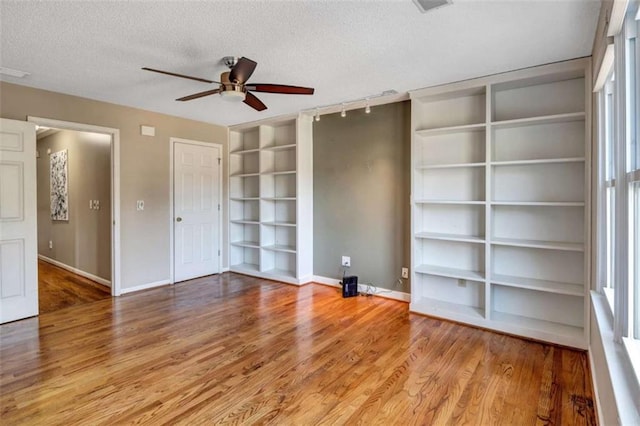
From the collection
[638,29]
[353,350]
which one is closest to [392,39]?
[638,29]

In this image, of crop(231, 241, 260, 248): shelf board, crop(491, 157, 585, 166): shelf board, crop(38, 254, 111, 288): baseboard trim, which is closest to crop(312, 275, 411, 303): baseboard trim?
crop(231, 241, 260, 248): shelf board

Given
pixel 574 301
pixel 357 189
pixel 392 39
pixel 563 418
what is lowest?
pixel 563 418

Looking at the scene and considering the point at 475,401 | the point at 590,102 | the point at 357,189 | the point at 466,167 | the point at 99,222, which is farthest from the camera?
the point at 99,222

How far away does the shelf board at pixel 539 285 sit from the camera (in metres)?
2.81

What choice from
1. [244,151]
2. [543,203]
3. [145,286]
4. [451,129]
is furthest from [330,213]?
[145,286]

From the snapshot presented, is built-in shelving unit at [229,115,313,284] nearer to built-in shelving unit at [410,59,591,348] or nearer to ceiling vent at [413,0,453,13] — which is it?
built-in shelving unit at [410,59,591,348]

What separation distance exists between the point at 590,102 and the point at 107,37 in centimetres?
365

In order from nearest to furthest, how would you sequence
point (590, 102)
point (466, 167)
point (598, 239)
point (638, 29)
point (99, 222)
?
point (638, 29)
point (598, 239)
point (590, 102)
point (466, 167)
point (99, 222)

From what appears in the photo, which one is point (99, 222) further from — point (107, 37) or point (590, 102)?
point (590, 102)

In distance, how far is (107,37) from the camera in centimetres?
241

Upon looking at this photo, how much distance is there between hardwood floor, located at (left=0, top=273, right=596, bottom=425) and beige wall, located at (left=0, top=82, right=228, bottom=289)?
2.98 feet

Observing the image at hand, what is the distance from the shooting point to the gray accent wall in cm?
403

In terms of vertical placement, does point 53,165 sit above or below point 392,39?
below

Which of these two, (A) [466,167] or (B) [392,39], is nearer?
(B) [392,39]
